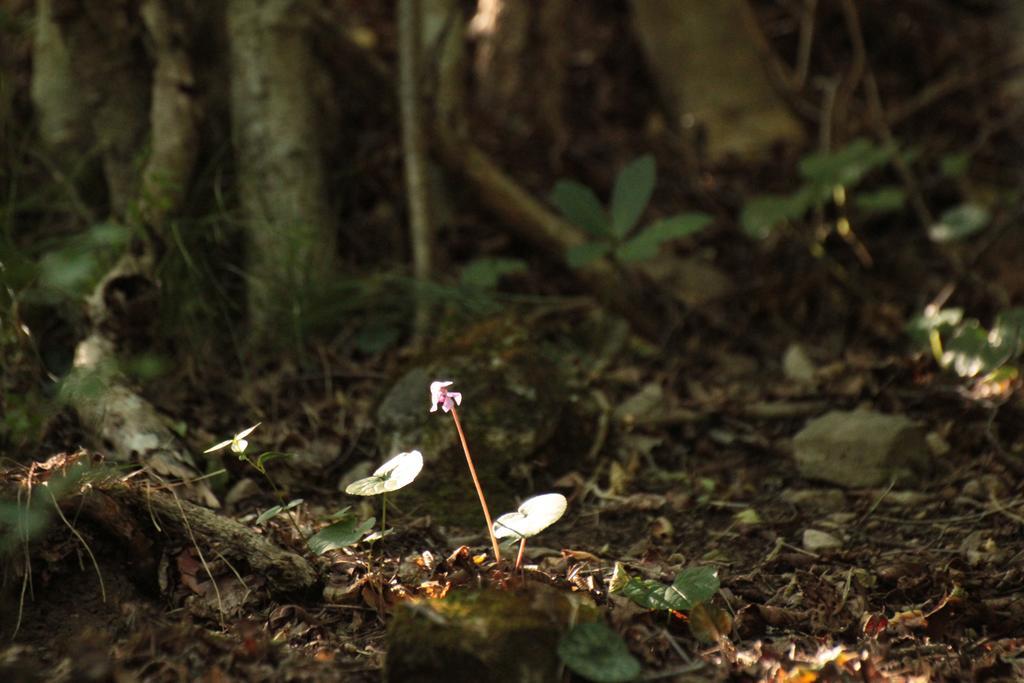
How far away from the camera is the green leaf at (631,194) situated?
3.37 m

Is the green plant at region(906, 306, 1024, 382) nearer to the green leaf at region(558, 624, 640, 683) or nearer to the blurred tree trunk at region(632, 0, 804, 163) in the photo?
the blurred tree trunk at region(632, 0, 804, 163)

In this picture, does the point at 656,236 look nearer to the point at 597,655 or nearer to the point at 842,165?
the point at 842,165

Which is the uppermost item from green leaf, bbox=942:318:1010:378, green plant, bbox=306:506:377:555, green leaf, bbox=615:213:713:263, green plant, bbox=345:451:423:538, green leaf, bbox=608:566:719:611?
green plant, bbox=345:451:423:538

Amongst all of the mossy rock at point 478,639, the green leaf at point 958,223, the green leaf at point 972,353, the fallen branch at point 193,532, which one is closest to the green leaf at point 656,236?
the green leaf at point 972,353

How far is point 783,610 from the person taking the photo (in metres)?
2.04

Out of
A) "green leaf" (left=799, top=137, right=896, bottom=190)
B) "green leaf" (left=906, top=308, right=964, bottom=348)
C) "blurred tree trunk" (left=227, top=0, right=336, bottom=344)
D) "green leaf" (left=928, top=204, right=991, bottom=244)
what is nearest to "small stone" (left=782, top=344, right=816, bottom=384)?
"green leaf" (left=906, top=308, right=964, bottom=348)

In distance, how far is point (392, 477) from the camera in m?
1.93

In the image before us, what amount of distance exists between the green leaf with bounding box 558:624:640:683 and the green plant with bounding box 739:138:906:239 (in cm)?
239

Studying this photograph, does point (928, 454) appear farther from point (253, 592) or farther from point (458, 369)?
point (253, 592)

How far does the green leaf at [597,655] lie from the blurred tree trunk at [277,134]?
6.26ft

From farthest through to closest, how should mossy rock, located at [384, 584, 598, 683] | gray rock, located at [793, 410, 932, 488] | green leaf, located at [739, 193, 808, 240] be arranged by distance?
green leaf, located at [739, 193, 808, 240], gray rock, located at [793, 410, 932, 488], mossy rock, located at [384, 584, 598, 683]

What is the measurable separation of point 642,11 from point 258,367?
2.87 metres

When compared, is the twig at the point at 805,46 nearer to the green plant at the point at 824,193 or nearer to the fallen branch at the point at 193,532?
the green plant at the point at 824,193

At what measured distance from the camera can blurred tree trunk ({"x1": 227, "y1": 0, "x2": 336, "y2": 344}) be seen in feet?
10.9
